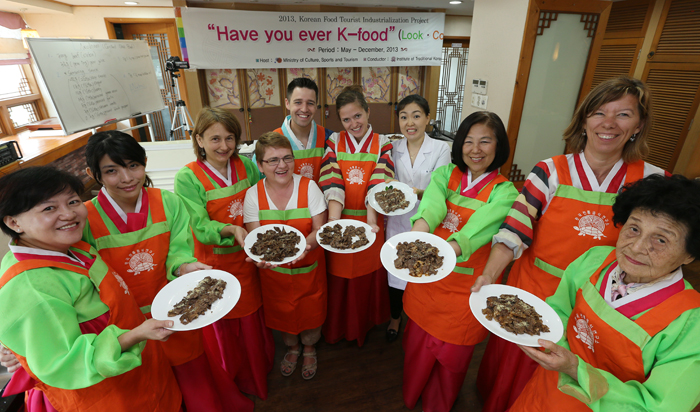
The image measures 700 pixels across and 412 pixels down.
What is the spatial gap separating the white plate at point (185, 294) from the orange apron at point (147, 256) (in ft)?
0.52

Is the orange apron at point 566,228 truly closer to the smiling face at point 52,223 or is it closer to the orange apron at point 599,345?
the orange apron at point 599,345

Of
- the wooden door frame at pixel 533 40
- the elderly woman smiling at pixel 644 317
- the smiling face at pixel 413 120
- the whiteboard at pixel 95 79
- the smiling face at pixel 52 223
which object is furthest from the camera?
the wooden door frame at pixel 533 40

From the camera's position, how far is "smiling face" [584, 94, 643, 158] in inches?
54.1

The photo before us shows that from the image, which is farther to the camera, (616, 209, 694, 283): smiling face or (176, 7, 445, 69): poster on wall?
(176, 7, 445, 69): poster on wall

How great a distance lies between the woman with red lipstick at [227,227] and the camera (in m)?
1.83

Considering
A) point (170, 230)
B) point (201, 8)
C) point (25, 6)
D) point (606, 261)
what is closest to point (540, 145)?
point (606, 261)

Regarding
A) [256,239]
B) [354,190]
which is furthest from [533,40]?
[256,239]

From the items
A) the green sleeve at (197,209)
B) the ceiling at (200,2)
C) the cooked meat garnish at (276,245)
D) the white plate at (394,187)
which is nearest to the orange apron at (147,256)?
the green sleeve at (197,209)

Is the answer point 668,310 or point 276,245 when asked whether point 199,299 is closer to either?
point 276,245

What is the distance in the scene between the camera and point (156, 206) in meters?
1.55

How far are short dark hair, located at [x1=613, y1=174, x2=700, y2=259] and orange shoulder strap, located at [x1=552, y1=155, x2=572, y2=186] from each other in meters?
0.37

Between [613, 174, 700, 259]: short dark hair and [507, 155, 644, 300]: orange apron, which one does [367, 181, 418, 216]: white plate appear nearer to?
[507, 155, 644, 300]: orange apron

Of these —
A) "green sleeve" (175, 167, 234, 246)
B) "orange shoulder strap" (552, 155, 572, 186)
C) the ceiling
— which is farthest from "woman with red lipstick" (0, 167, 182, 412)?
the ceiling

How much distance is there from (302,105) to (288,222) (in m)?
0.83
